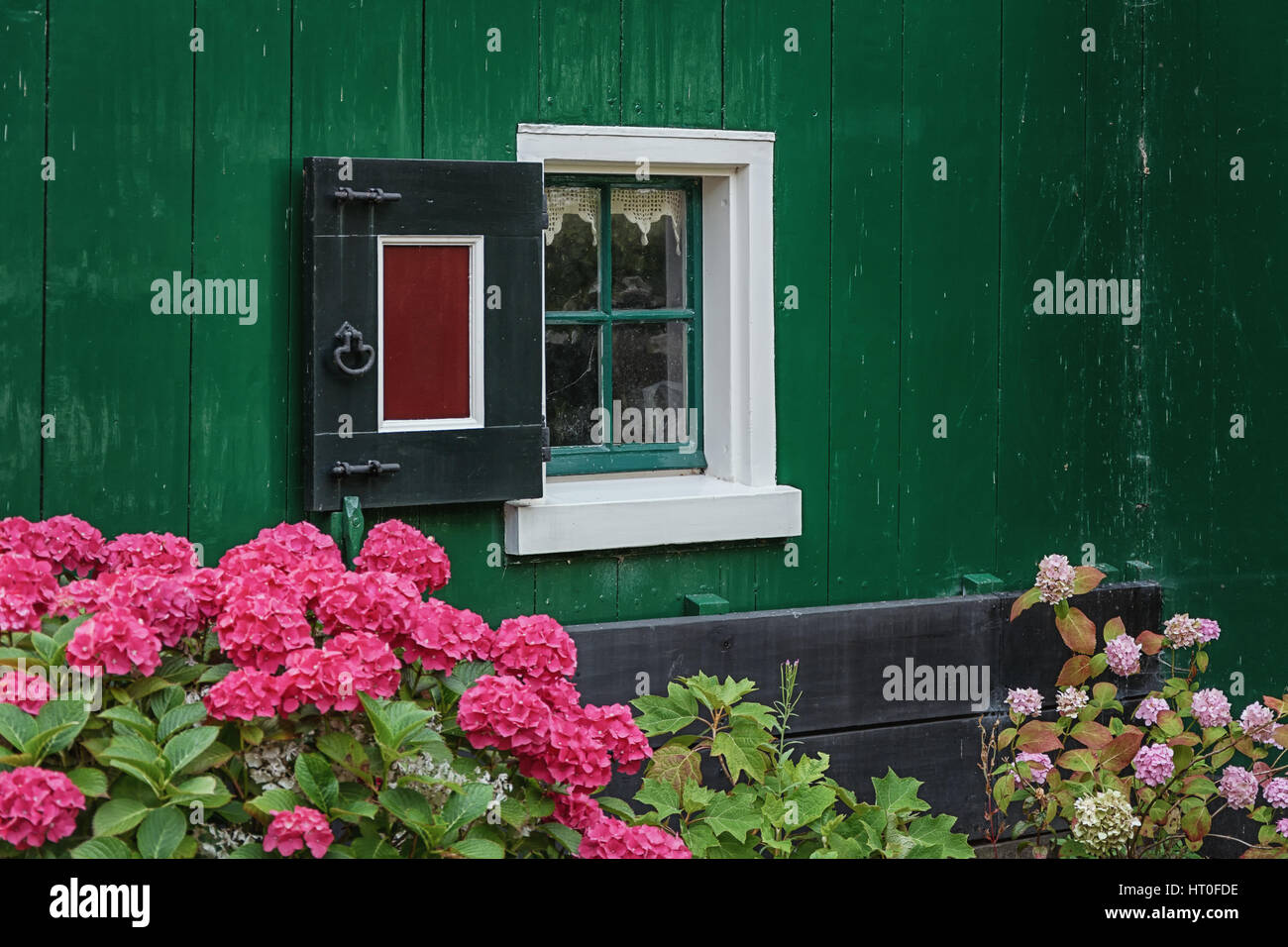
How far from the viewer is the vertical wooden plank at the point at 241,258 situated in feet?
12.8

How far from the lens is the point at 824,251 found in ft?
15.4

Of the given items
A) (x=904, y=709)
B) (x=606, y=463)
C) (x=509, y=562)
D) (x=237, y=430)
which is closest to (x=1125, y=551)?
(x=904, y=709)

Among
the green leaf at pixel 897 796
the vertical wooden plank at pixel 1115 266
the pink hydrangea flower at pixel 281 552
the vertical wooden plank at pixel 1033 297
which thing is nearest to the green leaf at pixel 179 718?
the pink hydrangea flower at pixel 281 552

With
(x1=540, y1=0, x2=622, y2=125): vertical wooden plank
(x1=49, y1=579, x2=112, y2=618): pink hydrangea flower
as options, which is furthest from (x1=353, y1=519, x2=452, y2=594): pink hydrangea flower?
(x1=540, y1=0, x2=622, y2=125): vertical wooden plank

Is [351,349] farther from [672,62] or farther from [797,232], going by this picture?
[797,232]

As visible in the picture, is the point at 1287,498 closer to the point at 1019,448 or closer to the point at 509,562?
the point at 1019,448

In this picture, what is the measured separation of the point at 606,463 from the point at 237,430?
114 centimetres

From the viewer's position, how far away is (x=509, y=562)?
169 inches

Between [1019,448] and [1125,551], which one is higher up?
[1019,448]

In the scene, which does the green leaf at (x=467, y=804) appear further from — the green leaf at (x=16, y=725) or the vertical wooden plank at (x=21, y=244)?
the vertical wooden plank at (x=21, y=244)

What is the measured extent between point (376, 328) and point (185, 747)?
6.46 feet

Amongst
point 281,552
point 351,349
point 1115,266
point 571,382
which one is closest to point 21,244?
point 351,349

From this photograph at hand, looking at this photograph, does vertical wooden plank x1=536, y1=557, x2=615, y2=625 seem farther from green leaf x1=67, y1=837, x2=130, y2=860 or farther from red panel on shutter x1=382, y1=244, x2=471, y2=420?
green leaf x1=67, y1=837, x2=130, y2=860

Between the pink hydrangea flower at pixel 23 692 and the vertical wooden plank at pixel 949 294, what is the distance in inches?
123
